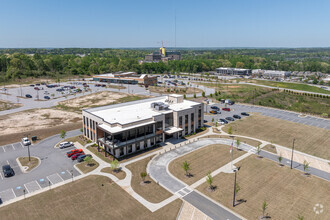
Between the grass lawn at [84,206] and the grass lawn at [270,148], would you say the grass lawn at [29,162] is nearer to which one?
the grass lawn at [84,206]

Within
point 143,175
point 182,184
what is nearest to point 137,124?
point 143,175

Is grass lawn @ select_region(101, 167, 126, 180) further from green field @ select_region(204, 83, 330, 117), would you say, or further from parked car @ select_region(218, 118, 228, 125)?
green field @ select_region(204, 83, 330, 117)

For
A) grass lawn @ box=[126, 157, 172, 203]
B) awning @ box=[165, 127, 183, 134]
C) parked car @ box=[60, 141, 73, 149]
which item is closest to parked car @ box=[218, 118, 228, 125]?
awning @ box=[165, 127, 183, 134]

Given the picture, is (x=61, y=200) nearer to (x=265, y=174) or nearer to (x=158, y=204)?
(x=158, y=204)

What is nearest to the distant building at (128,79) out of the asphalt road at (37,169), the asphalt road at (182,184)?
the asphalt road at (37,169)

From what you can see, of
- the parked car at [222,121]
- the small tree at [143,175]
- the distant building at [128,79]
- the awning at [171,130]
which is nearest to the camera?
the small tree at [143,175]

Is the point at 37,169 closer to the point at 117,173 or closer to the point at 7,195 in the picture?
the point at 7,195
